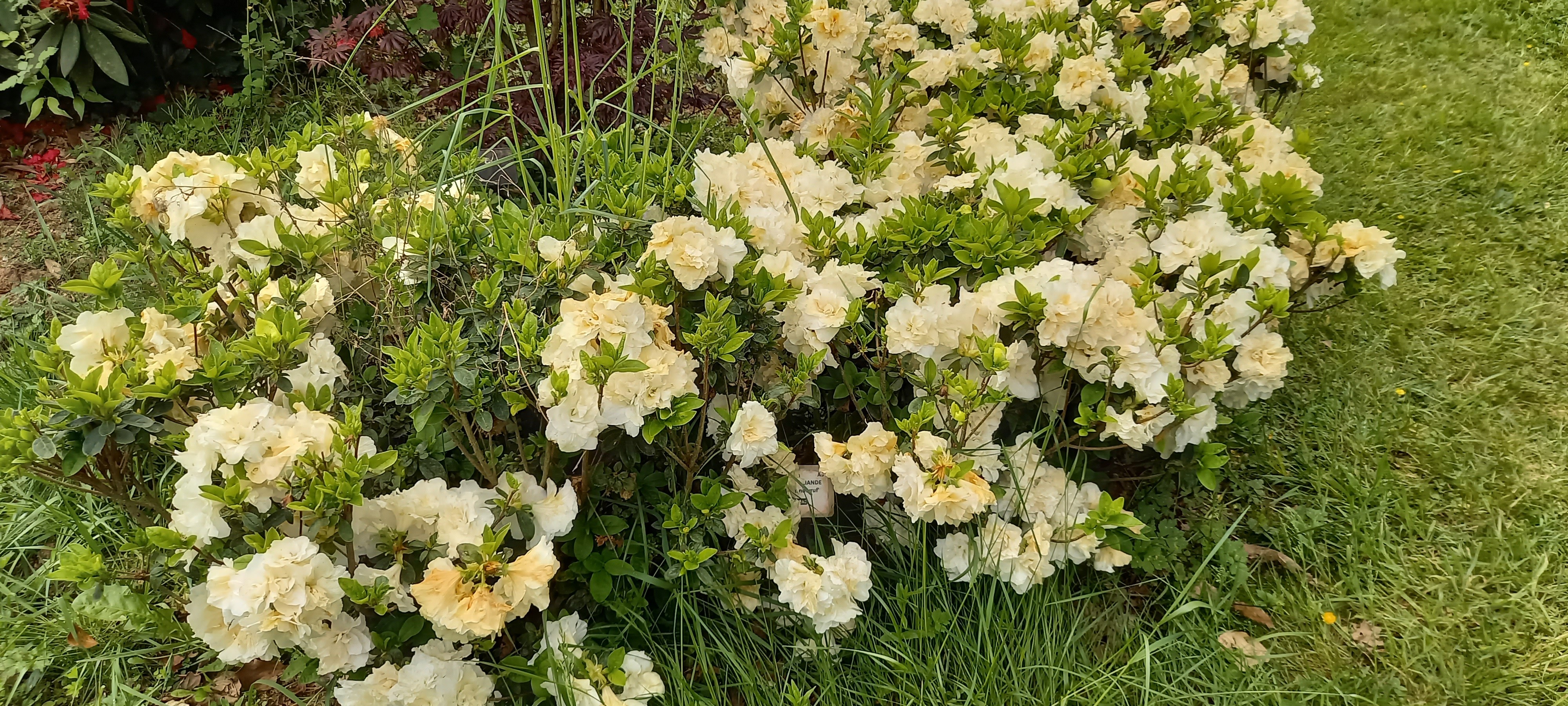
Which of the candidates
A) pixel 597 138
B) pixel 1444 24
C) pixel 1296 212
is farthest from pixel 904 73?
pixel 1444 24

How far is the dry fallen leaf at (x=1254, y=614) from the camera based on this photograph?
192cm

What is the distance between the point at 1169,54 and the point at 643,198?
6.02 ft

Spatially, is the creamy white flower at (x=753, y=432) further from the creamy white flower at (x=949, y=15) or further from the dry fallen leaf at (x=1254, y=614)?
the creamy white flower at (x=949, y=15)

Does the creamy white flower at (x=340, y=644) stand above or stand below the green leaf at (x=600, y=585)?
above

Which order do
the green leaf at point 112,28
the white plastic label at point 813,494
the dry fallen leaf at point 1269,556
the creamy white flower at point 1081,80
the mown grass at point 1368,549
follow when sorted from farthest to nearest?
the green leaf at point 112,28, the creamy white flower at point 1081,80, the dry fallen leaf at point 1269,556, the white plastic label at point 813,494, the mown grass at point 1368,549

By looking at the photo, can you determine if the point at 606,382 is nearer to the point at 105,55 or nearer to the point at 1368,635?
the point at 1368,635

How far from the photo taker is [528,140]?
2771mm

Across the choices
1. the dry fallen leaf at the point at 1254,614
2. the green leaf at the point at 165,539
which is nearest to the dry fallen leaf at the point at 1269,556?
the dry fallen leaf at the point at 1254,614

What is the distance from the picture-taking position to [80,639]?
1834mm

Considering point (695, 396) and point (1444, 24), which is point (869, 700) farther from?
point (1444, 24)

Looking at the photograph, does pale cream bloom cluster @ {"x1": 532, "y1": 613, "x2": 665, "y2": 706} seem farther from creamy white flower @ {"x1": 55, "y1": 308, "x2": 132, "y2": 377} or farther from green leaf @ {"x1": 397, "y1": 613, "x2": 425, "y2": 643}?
creamy white flower @ {"x1": 55, "y1": 308, "x2": 132, "y2": 377}

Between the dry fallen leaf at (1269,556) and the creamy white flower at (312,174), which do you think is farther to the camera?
the dry fallen leaf at (1269,556)

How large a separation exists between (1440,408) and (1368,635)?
32.5 inches

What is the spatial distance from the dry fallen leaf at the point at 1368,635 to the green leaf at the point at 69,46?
4162 mm
